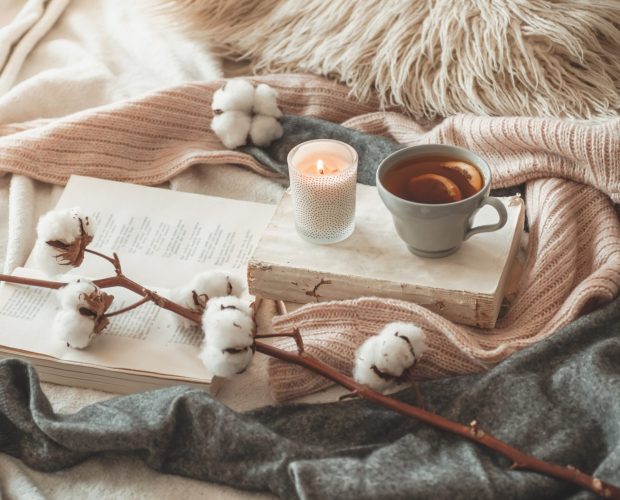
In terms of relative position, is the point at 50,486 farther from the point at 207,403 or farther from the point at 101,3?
the point at 101,3

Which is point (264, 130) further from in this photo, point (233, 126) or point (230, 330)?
point (230, 330)

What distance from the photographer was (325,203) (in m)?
0.84

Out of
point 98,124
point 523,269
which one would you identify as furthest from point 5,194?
point 523,269

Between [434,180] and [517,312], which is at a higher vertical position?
[434,180]

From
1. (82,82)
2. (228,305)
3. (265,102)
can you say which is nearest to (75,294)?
(228,305)

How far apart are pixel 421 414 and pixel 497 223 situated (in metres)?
0.22

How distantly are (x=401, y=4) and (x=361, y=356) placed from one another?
51cm

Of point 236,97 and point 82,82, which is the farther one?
point 82,82

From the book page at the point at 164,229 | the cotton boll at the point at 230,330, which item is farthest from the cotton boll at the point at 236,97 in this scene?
the cotton boll at the point at 230,330

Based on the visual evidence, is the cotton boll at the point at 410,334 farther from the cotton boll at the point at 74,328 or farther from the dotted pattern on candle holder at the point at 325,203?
the cotton boll at the point at 74,328

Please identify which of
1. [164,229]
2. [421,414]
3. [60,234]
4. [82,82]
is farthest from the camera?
[82,82]

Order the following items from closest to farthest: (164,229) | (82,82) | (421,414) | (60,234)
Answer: (421,414), (60,234), (164,229), (82,82)

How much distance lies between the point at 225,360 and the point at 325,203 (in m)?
0.19

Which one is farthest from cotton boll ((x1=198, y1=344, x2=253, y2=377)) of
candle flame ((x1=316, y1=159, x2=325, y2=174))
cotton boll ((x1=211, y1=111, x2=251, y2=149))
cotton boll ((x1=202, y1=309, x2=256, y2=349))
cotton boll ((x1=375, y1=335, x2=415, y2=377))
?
cotton boll ((x1=211, y1=111, x2=251, y2=149))
